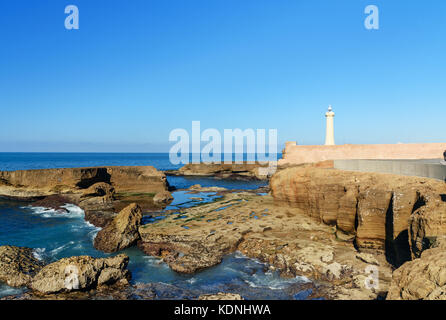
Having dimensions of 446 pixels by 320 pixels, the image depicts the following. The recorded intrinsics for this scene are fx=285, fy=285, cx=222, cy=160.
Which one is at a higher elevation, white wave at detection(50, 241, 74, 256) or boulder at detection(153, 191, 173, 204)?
boulder at detection(153, 191, 173, 204)

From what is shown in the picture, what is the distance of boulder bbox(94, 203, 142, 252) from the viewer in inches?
583

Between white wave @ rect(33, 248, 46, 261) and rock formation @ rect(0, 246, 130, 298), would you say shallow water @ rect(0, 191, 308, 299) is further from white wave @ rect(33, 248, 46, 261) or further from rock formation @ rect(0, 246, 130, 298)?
rock formation @ rect(0, 246, 130, 298)

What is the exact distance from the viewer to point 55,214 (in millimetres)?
23781

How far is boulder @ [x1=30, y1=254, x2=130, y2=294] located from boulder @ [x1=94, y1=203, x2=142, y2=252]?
4200mm

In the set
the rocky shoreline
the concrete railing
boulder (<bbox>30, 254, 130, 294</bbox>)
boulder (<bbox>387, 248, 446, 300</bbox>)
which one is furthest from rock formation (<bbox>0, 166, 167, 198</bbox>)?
boulder (<bbox>387, 248, 446, 300</bbox>)

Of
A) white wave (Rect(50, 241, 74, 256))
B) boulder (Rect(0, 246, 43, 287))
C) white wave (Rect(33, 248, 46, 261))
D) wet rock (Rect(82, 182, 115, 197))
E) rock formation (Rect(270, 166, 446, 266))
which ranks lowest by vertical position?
white wave (Rect(50, 241, 74, 256))

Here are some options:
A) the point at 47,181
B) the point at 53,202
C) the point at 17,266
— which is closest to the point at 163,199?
the point at 53,202

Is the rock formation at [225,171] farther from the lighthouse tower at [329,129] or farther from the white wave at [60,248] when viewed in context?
the white wave at [60,248]

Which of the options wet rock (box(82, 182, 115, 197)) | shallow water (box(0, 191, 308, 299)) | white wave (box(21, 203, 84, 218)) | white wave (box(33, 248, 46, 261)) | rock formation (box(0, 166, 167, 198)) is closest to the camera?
shallow water (box(0, 191, 308, 299))

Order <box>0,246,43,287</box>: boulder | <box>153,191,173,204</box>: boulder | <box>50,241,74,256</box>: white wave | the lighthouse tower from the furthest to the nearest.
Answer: the lighthouse tower < <box>153,191,173,204</box>: boulder < <box>50,241,74,256</box>: white wave < <box>0,246,43,287</box>: boulder

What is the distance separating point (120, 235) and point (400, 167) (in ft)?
48.4

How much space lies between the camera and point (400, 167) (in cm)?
1426

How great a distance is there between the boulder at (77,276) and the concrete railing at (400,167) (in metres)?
13.4
